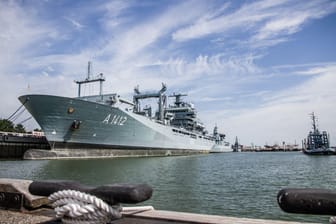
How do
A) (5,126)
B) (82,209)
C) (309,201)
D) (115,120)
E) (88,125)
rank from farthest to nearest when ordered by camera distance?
(5,126) → (115,120) → (88,125) → (82,209) → (309,201)

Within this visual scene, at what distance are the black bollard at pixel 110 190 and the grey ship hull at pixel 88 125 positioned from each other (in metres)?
33.6

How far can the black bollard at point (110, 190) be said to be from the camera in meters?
2.27

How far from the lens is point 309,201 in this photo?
1918 millimetres

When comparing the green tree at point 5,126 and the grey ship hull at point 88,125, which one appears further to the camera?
the green tree at point 5,126

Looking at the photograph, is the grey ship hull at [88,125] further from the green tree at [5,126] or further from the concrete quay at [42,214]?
the green tree at [5,126]

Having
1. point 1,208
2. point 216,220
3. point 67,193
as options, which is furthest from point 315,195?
point 1,208

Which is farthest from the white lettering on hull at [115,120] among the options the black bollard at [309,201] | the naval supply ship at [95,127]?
the black bollard at [309,201]

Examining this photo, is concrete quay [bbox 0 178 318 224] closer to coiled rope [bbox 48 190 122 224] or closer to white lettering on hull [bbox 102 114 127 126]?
coiled rope [bbox 48 190 122 224]

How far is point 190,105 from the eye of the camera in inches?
3004

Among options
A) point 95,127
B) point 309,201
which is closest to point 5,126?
point 95,127

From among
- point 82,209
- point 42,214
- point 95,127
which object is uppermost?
point 95,127

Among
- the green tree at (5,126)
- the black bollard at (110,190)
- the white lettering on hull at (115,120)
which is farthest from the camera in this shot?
the green tree at (5,126)

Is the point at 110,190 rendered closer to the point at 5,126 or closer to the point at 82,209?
the point at 82,209

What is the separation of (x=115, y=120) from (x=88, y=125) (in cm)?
396
